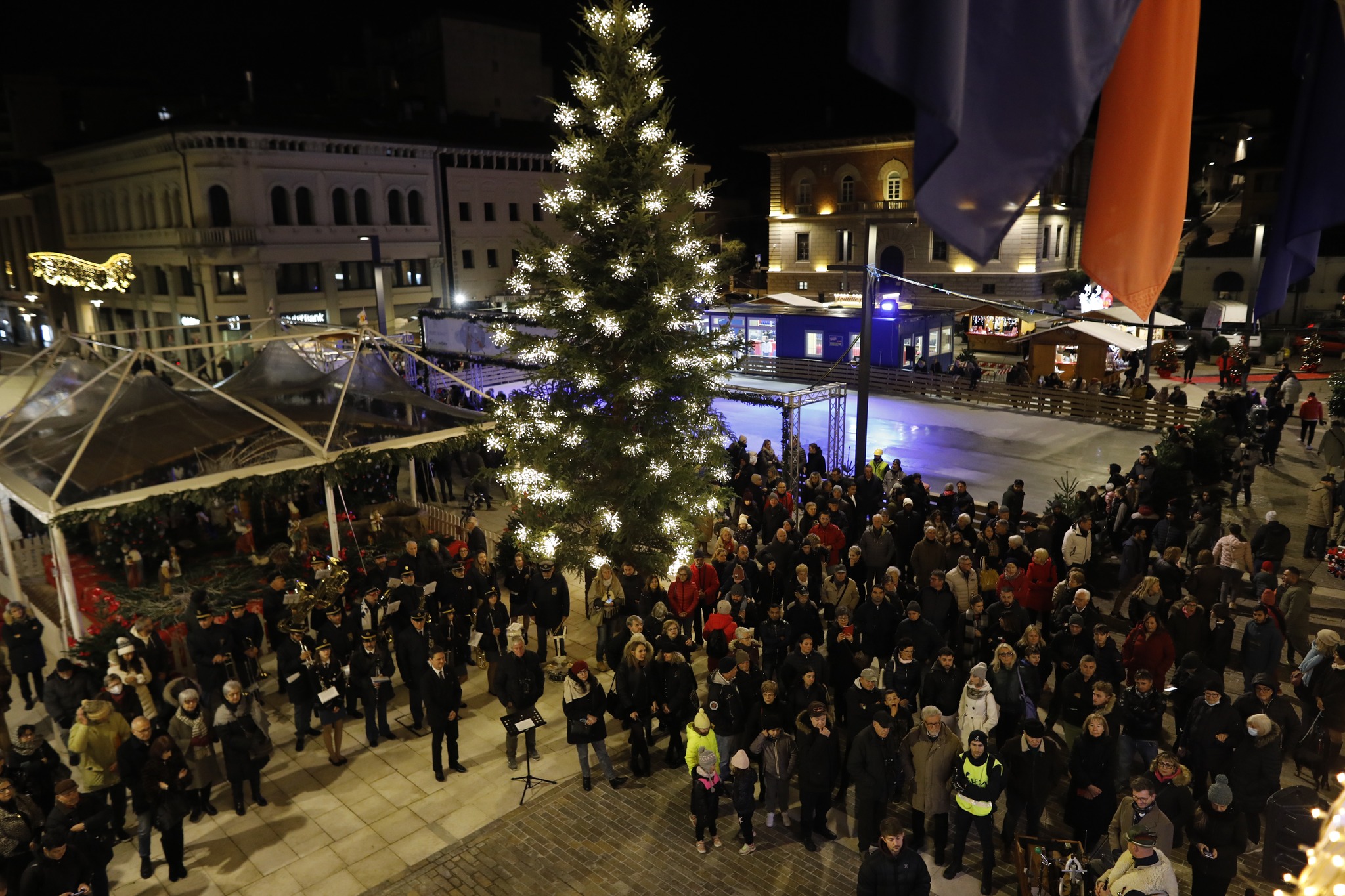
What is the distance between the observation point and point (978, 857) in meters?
8.06

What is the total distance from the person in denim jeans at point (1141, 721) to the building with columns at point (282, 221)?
3428 centimetres

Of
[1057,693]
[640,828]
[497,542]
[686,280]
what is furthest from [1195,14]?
[497,542]

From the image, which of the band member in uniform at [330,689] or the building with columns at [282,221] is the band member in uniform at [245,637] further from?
the building with columns at [282,221]

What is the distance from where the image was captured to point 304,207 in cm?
4100

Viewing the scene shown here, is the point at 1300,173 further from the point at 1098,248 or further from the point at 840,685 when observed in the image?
the point at 840,685

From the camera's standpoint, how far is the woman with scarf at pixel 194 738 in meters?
8.49

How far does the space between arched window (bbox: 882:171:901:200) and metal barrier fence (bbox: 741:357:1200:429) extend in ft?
62.9

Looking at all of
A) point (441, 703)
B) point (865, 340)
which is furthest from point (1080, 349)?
point (441, 703)

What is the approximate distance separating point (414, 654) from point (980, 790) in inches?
248

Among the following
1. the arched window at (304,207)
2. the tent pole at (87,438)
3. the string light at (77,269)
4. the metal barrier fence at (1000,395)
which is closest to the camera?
the tent pole at (87,438)

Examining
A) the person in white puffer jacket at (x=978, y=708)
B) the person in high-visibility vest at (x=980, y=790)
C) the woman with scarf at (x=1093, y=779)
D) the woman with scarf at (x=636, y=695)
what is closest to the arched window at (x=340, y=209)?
the woman with scarf at (x=636, y=695)

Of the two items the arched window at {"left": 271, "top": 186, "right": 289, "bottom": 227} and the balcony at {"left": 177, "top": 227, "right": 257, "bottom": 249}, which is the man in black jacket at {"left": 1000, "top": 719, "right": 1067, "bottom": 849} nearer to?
the balcony at {"left": 177, "top": 227, "right": 257, "bottom": 249}

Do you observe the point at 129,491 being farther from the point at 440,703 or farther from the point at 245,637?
the point at 440,703

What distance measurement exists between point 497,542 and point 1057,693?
982 centimetres
